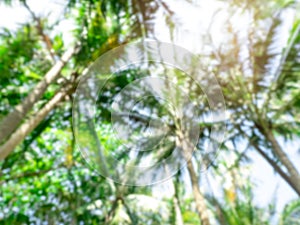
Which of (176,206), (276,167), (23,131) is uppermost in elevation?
(276,167)

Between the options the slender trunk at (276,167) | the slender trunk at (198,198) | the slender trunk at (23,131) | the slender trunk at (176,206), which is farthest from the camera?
the slender trunk at (176,206)

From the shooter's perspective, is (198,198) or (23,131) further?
(198,198)

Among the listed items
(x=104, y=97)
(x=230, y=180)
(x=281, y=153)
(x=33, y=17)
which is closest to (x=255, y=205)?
(x=230, y=180)

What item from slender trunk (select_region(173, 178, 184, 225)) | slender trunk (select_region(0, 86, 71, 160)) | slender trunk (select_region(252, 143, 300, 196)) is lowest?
slender trunk (select_region(0, 86, 71, 160))

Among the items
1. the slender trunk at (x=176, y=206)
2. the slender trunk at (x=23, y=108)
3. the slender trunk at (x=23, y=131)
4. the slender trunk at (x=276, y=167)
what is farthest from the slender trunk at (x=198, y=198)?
the slender trunk at (x=23, y=108)

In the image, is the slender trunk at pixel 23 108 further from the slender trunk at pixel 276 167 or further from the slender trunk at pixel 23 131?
the slender trunk at pixel 276 167

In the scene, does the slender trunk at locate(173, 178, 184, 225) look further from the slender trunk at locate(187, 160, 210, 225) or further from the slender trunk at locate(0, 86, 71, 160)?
the slender trunk at locate(0, 86, 71, 160)

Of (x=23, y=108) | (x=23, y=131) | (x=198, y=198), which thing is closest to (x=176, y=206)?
(x=198, y=198)

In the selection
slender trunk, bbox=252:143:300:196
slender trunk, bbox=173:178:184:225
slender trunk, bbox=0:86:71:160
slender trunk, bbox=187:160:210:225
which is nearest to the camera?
slender trunk, bbox=0:86:71:160

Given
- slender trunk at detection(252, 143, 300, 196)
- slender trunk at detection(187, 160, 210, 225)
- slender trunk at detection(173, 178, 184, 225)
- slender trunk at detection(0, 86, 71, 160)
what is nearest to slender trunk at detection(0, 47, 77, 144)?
slender trunk at detection(0, 86, 71, 160)

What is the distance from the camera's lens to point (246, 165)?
34.3ft

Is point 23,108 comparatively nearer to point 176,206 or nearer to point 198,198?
point 198,198

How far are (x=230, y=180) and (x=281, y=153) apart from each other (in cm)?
320

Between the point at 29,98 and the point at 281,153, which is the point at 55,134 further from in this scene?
the point at 281,153
